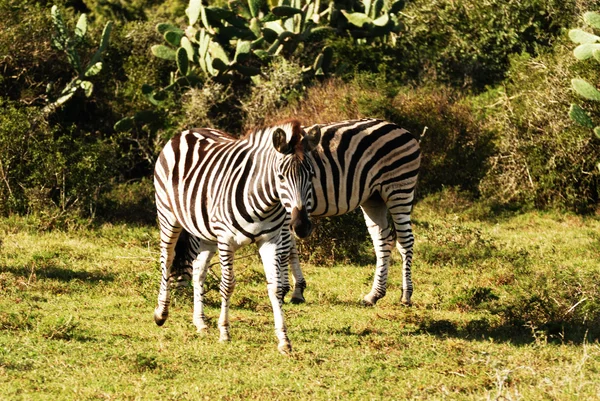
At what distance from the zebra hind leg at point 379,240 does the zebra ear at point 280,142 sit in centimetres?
337

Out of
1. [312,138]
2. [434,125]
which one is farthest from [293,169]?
[434,125]

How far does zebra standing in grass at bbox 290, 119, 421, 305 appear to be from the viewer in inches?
440

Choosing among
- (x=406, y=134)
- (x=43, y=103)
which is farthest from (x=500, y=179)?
(x=43, y=103)

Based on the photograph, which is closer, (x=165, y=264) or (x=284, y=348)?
(x=284, y=348)

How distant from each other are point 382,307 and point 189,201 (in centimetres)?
280

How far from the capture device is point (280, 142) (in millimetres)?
8391

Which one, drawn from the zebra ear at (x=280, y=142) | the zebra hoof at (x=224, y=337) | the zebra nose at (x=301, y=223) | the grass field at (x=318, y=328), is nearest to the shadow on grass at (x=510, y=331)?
the grass field at (x=318, y=328)

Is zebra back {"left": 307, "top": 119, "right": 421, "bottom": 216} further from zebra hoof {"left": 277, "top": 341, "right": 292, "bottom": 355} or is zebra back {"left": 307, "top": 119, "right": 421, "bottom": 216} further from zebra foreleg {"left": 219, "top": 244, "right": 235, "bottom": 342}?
zebra hoof {"left": 277, "top": 341, "right": 292, "bottom": 355}

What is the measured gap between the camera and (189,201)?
31.2 ft

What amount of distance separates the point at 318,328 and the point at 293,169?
7.16 feet

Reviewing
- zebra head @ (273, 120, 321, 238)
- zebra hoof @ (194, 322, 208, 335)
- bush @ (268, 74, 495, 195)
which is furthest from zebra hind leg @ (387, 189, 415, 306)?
bush @ (268, 74, 495, 195)

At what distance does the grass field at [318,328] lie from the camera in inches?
303

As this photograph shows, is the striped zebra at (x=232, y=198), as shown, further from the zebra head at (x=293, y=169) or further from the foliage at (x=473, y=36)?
the foliage at (x=473, y=36)

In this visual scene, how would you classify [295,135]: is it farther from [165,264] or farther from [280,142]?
[165,264]
